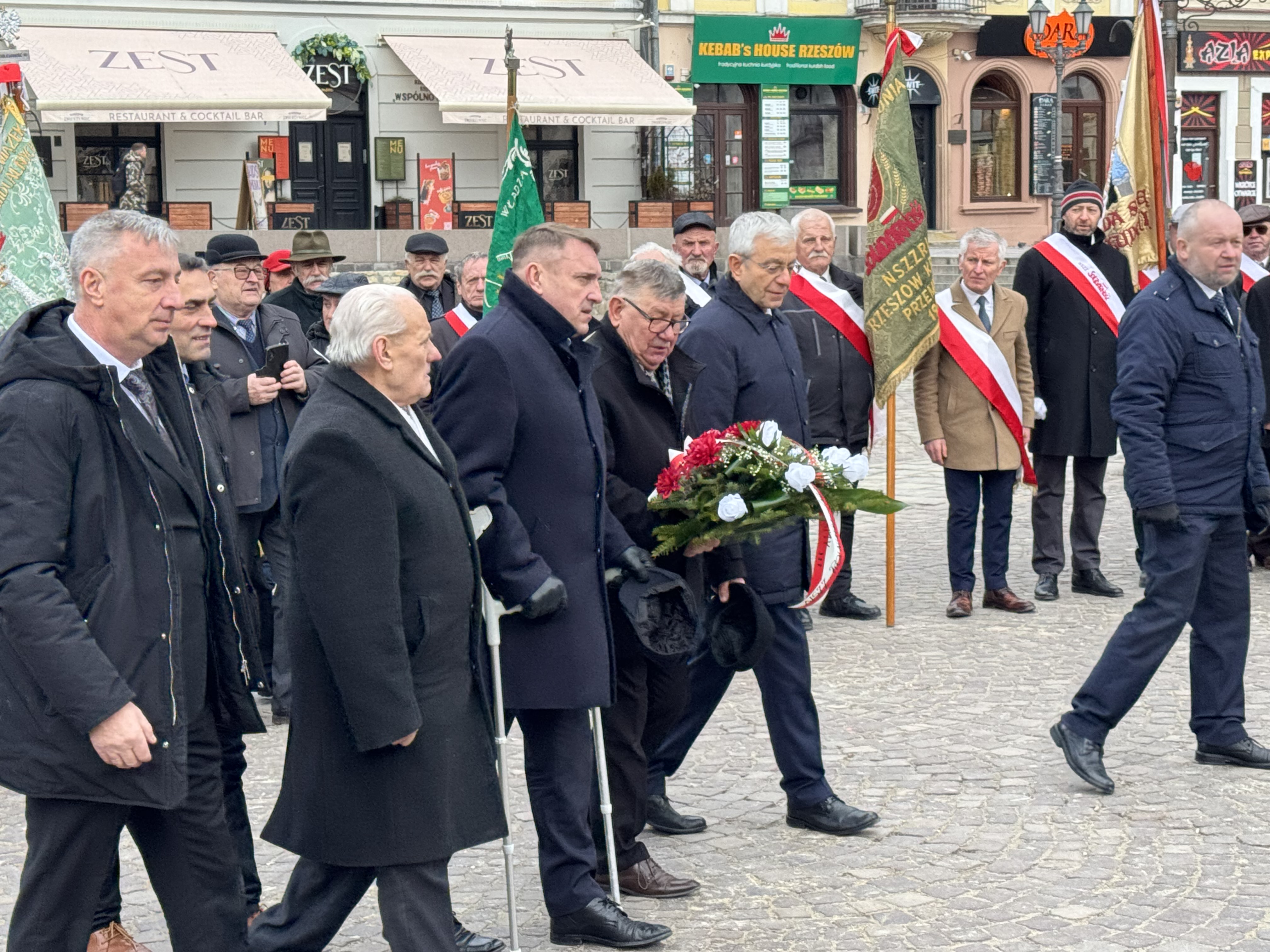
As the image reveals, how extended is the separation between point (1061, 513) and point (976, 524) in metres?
0.77

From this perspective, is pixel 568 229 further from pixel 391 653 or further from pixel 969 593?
pixel 969 593

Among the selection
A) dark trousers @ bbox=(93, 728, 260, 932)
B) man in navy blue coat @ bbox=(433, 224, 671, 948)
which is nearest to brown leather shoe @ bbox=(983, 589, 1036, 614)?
man in navy blue coat @ bbox=(433, 224, 671, 948)

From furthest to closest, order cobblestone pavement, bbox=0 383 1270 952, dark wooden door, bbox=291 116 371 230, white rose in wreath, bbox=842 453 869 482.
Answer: dark wooden door, bbox=291 116 371 230 < white rose in wreath, bbox=842 453 869 482 < cobblestone pavement, bbox=0 383 1270 952

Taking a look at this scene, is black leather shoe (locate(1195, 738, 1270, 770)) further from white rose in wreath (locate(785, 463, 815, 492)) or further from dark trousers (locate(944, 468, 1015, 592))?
dark trousers (locate(944, 468, 1015, 592))

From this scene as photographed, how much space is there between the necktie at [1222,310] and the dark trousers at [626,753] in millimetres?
2614

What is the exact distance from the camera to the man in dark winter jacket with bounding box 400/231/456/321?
10727mm

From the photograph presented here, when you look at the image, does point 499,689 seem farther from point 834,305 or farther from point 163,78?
point 163,78

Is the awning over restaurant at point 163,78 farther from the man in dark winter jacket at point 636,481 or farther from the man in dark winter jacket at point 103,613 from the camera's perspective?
the man in dark winter jacket at point 103,613

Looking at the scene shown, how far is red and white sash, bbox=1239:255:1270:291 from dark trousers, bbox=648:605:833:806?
6247 mm

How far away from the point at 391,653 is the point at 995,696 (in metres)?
4.50

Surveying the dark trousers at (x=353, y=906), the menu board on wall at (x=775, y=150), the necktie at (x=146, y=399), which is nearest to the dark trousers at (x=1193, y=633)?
the dark trousers at (x=353, y=906)

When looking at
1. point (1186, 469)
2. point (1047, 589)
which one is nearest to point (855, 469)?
point (1186, 469)

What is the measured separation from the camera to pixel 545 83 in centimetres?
3042

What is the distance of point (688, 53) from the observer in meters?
33.4
